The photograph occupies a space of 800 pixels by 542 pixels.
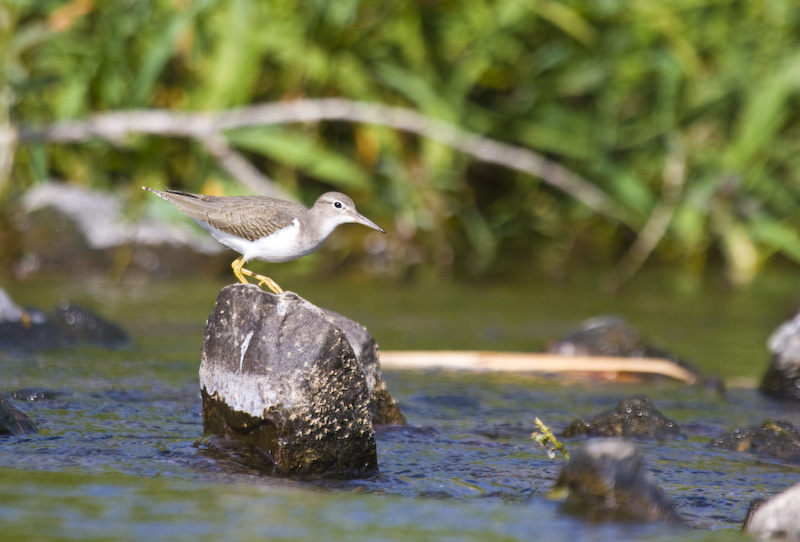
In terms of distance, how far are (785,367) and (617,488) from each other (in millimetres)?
2751

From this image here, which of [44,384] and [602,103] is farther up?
[602,103]

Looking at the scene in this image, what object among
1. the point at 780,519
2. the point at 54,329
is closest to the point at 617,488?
the point at 780,519

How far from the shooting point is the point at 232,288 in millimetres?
4145

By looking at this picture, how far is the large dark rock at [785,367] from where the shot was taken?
232 inches

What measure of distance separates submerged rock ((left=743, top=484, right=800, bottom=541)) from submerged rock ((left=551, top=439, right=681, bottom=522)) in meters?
0.25

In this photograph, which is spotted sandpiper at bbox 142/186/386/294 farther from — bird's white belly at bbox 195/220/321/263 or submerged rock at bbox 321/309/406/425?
submerged rock at bbox 321/309/406/425

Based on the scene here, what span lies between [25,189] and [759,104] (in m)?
5.89

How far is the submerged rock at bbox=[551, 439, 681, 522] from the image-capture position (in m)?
3.48

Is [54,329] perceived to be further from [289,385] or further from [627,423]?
[627,423]

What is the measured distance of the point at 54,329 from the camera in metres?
6.26

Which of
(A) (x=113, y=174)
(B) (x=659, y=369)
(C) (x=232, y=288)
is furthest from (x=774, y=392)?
(A) (x=113, y=174)

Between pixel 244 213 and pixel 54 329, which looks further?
pixel 54 329

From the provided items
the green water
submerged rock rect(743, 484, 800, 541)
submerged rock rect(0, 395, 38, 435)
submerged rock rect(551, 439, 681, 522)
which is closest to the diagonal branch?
the green water

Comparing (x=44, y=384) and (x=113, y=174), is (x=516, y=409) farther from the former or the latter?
(x=113, y=174)
